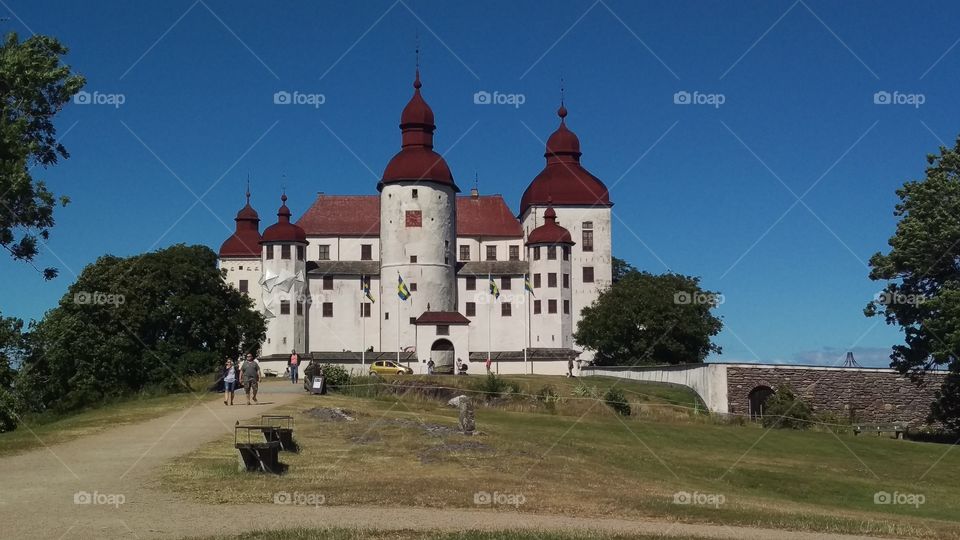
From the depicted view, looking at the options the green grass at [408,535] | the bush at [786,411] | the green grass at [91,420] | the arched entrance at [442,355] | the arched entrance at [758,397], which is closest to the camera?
the green grass at [408,535]

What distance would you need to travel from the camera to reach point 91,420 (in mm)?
28703

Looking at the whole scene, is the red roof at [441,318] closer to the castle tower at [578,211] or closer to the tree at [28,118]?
the castle tower at [578,211]

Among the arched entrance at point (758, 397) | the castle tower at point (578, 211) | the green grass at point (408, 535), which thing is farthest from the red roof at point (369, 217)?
the green grass at point (408, 535)

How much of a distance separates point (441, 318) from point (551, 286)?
893cm

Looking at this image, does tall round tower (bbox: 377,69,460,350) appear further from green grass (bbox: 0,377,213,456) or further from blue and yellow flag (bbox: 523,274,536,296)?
green grass (bbox: 0,377,213,456)

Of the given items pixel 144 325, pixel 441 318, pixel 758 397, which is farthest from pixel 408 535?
pixel 441 318

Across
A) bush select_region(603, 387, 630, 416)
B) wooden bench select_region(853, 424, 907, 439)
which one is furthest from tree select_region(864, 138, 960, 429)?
bush select_region(603, 387, 630, 416)

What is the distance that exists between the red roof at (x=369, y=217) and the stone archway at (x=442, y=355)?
1283 cm

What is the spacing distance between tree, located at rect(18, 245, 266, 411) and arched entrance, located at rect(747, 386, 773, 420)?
25.8m

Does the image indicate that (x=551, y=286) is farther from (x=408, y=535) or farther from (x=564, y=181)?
(x=408, y=535)

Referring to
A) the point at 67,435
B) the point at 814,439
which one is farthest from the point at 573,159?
the point at 67,435

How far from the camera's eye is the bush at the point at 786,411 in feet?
145

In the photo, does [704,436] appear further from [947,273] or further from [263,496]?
[263,496]

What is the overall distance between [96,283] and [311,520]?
42737mm
